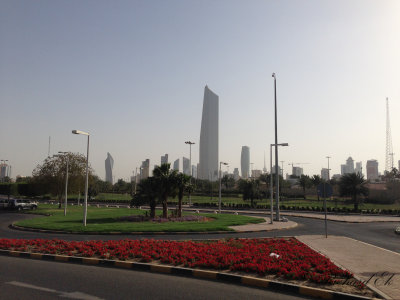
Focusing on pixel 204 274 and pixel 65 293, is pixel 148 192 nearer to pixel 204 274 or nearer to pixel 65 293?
pixel 204 274

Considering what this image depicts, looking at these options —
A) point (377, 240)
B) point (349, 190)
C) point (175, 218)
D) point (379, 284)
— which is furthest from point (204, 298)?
point (349, 190)

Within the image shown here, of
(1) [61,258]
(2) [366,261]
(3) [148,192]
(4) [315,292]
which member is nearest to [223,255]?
(4) [315,292]

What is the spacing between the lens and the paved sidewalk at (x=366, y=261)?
880 cm

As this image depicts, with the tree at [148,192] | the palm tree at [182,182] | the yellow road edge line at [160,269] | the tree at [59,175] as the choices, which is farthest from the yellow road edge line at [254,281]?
the tree at [59,175]

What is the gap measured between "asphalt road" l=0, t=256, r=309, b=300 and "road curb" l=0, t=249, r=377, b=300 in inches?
14.0

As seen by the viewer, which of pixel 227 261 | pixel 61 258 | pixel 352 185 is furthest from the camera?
pixel 352 185

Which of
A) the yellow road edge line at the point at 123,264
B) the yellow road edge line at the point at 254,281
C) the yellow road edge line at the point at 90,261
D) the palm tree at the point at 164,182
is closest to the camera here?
the yellow road edge line at the point at 254,281

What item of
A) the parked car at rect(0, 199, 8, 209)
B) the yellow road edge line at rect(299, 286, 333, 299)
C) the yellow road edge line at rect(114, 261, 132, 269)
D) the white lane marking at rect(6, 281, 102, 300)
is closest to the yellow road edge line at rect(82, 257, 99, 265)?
the yellow road edge line at rect(114, 261, 132, 269)

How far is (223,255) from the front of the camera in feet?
39.4

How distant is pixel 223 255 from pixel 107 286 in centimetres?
458

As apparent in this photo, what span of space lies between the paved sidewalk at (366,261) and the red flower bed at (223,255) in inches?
27.9

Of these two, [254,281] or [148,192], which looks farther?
[148,192]

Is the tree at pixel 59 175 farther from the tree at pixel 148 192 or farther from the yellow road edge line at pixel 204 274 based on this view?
the yellow road edge line at pixel 204 274

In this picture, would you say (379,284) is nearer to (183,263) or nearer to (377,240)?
(183,263)
